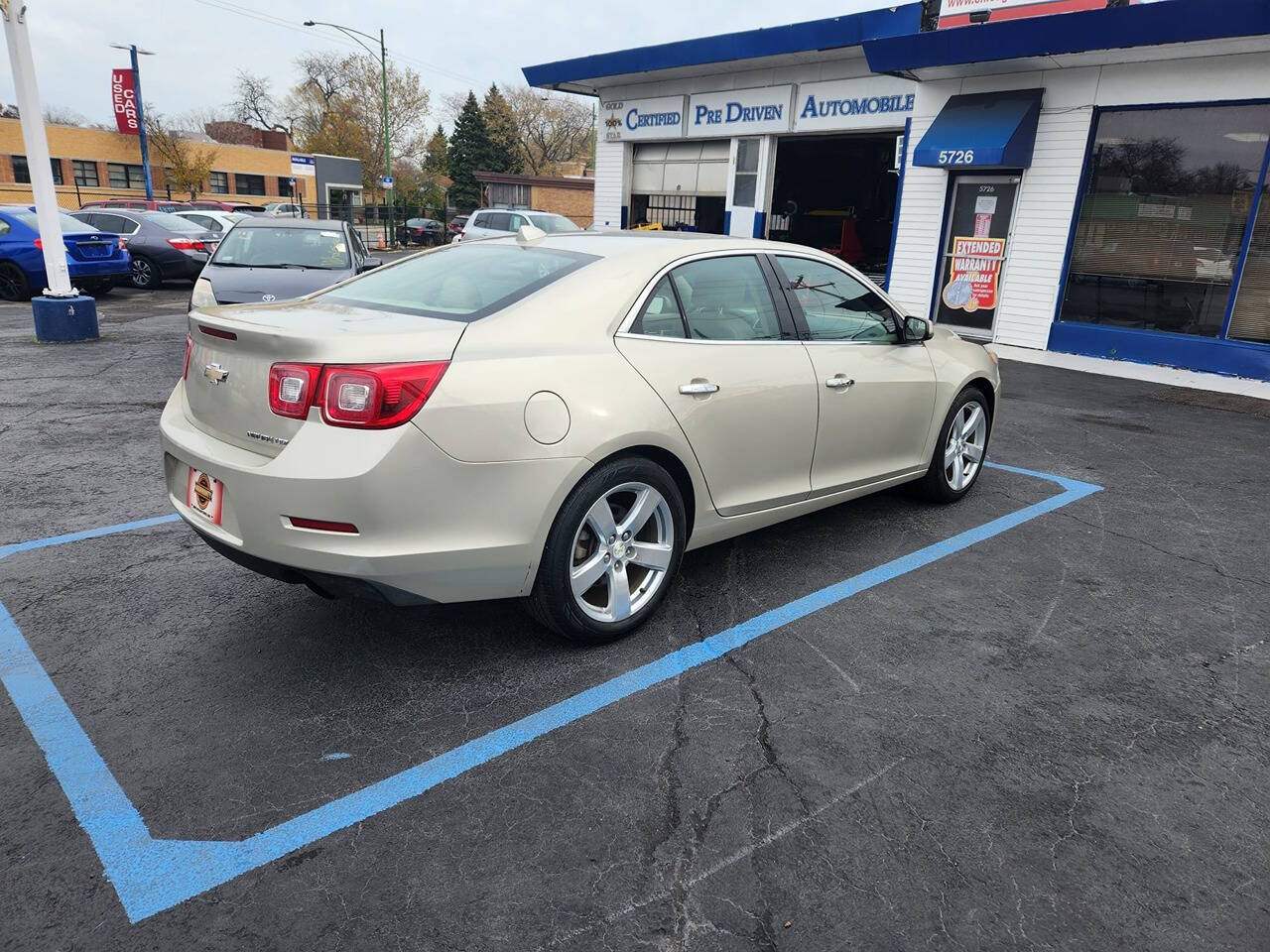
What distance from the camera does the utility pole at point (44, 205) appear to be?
9703mm

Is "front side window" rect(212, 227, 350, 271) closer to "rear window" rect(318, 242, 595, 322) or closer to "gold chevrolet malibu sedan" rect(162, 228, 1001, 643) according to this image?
"rear window" rect(318, 242, 595, 322)

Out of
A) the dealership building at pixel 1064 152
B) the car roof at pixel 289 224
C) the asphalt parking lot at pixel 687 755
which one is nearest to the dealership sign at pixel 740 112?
the dealership building at pixel 1064 152

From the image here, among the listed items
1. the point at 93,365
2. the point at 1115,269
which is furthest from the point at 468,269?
the point at 1115,269

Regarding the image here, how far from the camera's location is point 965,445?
557 cm

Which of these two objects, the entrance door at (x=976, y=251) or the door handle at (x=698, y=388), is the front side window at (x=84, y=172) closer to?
the entrance door at (x=976, y=251)

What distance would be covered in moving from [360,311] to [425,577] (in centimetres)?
117

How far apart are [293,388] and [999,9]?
515 inches

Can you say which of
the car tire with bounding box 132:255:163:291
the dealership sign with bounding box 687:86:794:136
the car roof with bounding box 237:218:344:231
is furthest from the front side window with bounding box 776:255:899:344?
the car tire with bounding box 132:255:163:291

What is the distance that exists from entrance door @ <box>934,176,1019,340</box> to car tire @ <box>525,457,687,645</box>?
11.5 m

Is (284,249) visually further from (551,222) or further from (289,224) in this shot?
(551,222)

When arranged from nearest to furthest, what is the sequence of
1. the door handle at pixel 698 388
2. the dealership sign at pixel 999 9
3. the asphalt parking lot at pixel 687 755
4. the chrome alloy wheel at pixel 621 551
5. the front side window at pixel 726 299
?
the asphalt parking lot at pixel 687 755
the chrome alloy wheel at pixel 621 551
the door handle at pixel 698 388
the front side window at pixel 726 299
the dealership sign at pixel 999 9

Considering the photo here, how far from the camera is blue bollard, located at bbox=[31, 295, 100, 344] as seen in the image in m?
10.7

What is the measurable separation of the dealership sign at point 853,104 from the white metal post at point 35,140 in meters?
12.1

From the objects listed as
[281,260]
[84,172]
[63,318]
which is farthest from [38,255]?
[84,172]
